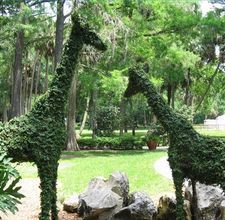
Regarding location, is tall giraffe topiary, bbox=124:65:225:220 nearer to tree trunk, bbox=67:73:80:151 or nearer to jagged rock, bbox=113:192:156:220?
jagged rock, bbox=113:192:156:220

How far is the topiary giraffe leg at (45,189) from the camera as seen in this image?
687 cm

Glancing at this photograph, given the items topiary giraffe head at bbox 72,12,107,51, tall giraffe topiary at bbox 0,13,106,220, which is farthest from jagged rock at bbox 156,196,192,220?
topiary giraffe head at bbox 72,12,107,51

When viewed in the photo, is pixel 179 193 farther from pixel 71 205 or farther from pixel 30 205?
pixel 30 205

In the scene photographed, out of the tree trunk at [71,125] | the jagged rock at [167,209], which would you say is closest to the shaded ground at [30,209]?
the jagged rock at [167,209]

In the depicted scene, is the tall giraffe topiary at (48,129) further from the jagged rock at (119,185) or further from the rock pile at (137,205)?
the jagged rock at (119,185)

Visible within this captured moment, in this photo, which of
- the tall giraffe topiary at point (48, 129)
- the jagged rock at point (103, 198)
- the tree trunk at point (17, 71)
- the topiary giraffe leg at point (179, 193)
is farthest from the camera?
the tree trunk at point (17, 71)

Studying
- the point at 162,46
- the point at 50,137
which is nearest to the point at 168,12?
the point at 162,46

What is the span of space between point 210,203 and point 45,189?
2941mm

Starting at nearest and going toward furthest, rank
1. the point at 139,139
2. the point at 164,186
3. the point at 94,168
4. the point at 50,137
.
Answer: the point at 50,137
the point at 164,186
the point at 94,168
the point at 139,139

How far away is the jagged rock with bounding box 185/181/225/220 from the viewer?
7.79 meters

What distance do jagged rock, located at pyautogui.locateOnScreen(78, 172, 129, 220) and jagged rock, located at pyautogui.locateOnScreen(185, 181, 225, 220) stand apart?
1356 mm

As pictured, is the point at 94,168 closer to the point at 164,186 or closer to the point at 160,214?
the point at 164,186

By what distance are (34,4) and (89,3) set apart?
10.3ft

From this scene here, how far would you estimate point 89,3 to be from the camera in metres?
19.2
